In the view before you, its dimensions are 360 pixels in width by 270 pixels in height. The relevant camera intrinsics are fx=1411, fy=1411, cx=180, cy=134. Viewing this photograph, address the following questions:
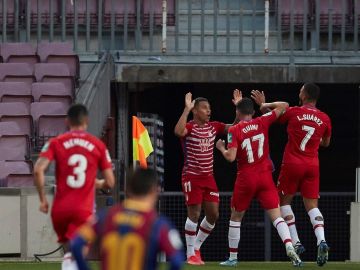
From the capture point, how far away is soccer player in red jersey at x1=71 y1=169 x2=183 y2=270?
895 cm

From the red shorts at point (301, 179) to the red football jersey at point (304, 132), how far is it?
70 mm

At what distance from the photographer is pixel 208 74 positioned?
2270cm

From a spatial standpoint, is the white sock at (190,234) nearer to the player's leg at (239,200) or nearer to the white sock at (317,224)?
the player's leg at (239,200)

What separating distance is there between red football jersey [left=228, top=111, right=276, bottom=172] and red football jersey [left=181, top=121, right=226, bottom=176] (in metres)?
0.80

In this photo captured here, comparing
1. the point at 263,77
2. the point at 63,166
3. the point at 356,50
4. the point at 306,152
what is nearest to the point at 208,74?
the point at 263,77

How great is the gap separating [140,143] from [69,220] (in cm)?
799

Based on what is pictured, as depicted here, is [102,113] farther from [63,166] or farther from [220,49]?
[63,166]

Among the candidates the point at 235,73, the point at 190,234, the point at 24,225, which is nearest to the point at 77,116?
the point at 190,234

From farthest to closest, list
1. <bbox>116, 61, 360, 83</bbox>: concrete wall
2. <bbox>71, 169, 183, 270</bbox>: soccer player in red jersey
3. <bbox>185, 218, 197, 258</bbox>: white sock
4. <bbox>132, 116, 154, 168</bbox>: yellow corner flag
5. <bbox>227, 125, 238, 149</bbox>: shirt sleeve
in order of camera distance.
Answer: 1. <bbox>116, 61, 360, 83</bbox>: concrete wall
2. <bbox>132, 116, 154, 168</bbox>: yellow corner flag
3. <bbox>185, 218, 197, 258</bbox>: white sock
4. <bbox>227, 125, 238, 149</bbox>: shirt sleeve
5. <bbox>71, 169, 183, 270</bbox>: soccer player in red jersey

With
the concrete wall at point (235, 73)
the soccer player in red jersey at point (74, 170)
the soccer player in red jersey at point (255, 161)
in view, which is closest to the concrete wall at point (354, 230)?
the concrete wall at point (235, 73)

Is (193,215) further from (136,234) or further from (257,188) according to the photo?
(136,234)

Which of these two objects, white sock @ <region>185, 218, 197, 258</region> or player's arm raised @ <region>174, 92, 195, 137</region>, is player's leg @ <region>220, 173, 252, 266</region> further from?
player's arm raised @ <region>174, 92, 195, 137</region>

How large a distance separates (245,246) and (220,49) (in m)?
3.67

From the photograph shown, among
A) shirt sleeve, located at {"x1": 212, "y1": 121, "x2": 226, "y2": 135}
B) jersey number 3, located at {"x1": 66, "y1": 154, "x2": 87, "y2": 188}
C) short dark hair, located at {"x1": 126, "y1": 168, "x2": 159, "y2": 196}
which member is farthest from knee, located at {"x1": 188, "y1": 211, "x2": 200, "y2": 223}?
short dark hair, located at {"x1": 126, "y1": 168, "x2": 159, "y2": 196}
